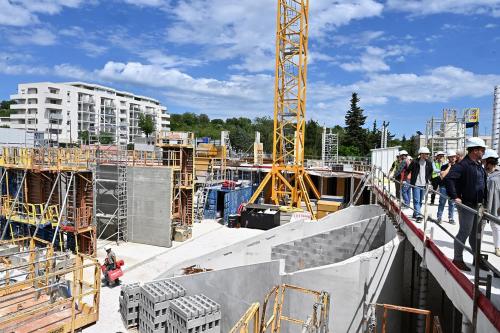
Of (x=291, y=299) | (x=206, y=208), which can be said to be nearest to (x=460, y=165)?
(x=291, y=299)

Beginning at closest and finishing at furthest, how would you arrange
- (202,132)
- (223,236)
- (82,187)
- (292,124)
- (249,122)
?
(82,187) → (223,236) → (292,124) → (202,132) → (249,122)

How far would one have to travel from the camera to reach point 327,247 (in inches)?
445

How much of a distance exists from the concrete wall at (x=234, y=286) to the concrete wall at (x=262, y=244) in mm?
1981

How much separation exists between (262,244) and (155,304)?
455 cm

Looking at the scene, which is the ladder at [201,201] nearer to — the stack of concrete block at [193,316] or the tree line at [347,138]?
the stack of concrete block at [193,316]

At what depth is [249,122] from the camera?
117062 mm

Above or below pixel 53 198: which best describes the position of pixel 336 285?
below

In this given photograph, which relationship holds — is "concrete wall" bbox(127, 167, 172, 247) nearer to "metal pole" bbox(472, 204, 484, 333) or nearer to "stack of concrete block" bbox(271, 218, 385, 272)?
"stack of concrete block" bbox(271, 218, 385, 272)

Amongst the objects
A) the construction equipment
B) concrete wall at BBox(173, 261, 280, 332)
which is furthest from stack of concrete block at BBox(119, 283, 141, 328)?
the construction equipment

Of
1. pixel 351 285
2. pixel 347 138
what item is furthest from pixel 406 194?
pixel 347 138

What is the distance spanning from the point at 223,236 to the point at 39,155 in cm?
954

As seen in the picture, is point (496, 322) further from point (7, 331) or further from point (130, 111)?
point (130, 111)

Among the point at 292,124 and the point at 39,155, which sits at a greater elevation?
the point at 292,124

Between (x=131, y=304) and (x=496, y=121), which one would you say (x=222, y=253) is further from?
(x=496, y=121)
